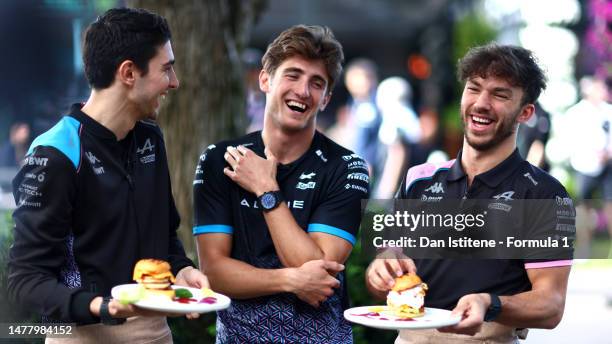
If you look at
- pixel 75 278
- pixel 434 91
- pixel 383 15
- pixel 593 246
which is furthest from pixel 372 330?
pixel 383 15

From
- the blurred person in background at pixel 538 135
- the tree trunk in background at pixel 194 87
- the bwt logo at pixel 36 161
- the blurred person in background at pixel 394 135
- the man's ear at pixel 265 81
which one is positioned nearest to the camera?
the bwt logo at pixel 36 161

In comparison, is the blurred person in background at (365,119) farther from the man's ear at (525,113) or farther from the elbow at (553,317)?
the elbow at (553,317)

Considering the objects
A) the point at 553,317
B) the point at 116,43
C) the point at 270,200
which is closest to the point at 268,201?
the point at 270,200

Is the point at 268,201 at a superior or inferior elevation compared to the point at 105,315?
superior

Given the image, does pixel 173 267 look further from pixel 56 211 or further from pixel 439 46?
pixel 439 46

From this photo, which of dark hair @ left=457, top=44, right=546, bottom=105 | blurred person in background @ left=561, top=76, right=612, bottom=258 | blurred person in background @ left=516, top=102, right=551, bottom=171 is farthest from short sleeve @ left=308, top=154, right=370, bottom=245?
blurred person in background @ left=561, top=76, right=612, bottom=258

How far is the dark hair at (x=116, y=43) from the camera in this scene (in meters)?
4.04

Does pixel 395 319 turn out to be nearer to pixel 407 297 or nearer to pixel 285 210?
pixel 407 297

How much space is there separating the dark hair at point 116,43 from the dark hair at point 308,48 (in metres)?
0.63

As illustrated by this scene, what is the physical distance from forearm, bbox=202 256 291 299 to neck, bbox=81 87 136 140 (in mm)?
709

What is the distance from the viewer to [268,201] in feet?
14.1

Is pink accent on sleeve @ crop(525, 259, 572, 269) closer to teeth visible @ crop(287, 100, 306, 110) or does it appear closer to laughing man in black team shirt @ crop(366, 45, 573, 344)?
laughing man in black team shirt @ crop(366, 45, 573, 344)

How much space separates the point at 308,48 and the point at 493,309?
1346 millimetres

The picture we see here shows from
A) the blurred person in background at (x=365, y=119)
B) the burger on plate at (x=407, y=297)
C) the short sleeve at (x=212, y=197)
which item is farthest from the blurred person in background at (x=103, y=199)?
the blurred person in background at (x=365, y=119)
